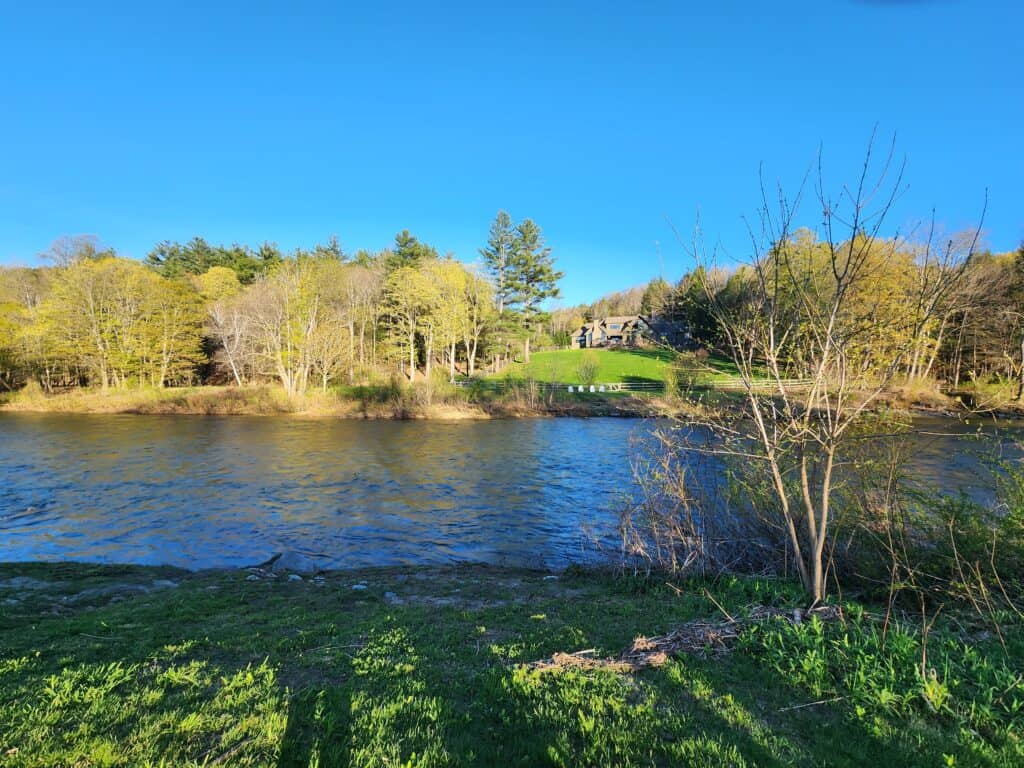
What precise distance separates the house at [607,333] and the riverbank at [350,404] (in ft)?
156

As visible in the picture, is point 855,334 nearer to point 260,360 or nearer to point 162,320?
point 260,360

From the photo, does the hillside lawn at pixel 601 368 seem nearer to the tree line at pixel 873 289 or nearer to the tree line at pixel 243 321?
the tree line at pixel 243 321

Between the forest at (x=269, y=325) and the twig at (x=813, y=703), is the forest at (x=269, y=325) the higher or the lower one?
the higher one

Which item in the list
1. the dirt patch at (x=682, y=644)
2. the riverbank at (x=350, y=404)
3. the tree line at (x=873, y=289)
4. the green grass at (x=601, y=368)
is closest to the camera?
the dirt patch at (x=682, y=644)

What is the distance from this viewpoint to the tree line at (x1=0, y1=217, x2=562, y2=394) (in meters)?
42.1

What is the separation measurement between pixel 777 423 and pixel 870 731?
3514mm

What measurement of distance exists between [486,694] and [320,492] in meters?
14.6

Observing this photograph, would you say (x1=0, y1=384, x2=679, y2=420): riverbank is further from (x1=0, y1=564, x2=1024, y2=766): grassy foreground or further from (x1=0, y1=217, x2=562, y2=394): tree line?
(x1=0, y1=564, x2=1024, y2=766): grassy foreground

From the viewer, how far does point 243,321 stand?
136 feet

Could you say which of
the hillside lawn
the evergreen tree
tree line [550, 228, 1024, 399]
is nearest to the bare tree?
tree line [550, 228, 1024, 399]

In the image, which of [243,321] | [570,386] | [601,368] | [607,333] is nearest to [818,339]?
[570,386]

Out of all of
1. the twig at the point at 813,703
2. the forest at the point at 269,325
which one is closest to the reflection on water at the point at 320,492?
the twig at the point at 813,703

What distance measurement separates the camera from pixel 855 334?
18.8 feet

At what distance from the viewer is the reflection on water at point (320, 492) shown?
11.6 metres
